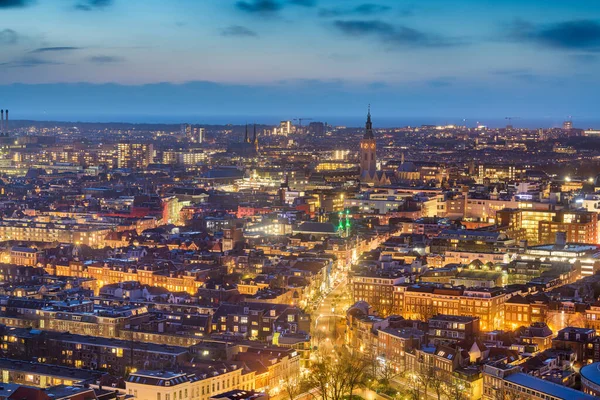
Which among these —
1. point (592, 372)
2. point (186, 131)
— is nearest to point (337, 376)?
point (592, 372)

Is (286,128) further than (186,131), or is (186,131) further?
(286,128)

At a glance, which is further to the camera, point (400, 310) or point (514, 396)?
point (400, 310)

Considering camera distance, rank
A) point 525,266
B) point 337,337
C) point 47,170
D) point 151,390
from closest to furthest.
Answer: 1. point 151,390
2. point 337,337
3. point 525,266
4. point 47,170

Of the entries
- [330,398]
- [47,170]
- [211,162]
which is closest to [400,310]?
[330,398]

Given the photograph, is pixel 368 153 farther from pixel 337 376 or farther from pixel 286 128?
pixel 286 128

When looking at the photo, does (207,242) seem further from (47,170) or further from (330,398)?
(47,170)

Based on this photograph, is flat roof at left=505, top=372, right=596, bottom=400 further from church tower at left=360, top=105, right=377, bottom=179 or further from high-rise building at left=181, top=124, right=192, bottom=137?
high-rise building at left=181, top=124, right=192, bottom=137

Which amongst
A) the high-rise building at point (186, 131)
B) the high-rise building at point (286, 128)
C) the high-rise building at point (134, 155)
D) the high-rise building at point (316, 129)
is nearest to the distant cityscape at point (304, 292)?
the high-rise building at point (134, 155)
